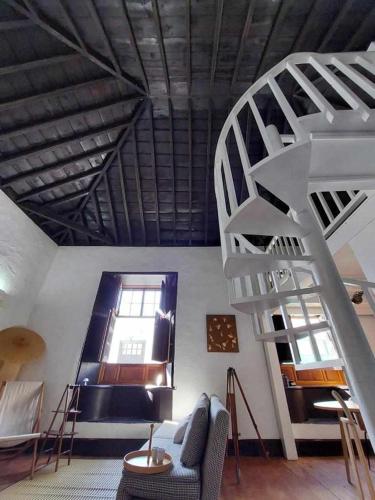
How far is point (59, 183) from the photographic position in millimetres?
4367

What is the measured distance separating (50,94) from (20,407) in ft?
15.2

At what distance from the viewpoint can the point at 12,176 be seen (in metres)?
4.00

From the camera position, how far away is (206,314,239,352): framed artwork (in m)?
4.16

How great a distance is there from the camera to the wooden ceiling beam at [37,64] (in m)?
2.78

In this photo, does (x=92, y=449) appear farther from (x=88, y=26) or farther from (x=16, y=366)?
(x=88, y=26)

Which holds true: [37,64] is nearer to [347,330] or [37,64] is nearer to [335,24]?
[335,24]

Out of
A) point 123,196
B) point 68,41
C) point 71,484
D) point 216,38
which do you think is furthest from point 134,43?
point 71,484

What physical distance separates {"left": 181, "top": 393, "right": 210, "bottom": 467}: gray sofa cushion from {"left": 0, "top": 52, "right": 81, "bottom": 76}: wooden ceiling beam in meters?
4.42

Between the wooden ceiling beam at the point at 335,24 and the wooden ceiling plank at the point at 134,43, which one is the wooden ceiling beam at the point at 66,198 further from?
the wooden ceiling beam at the point at 335,24

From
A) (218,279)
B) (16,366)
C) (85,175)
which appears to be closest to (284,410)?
(218,279)

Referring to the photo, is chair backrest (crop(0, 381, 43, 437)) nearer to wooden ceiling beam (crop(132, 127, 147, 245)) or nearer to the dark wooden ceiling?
the dark wooden ceiling

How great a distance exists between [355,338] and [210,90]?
147 inches

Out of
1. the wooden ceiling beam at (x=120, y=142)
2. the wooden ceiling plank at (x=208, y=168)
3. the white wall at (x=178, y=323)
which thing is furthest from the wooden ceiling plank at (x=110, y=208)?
the wooden ceiling plank at (x=208, y=168)

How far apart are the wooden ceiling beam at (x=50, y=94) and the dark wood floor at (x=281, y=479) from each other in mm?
4610
